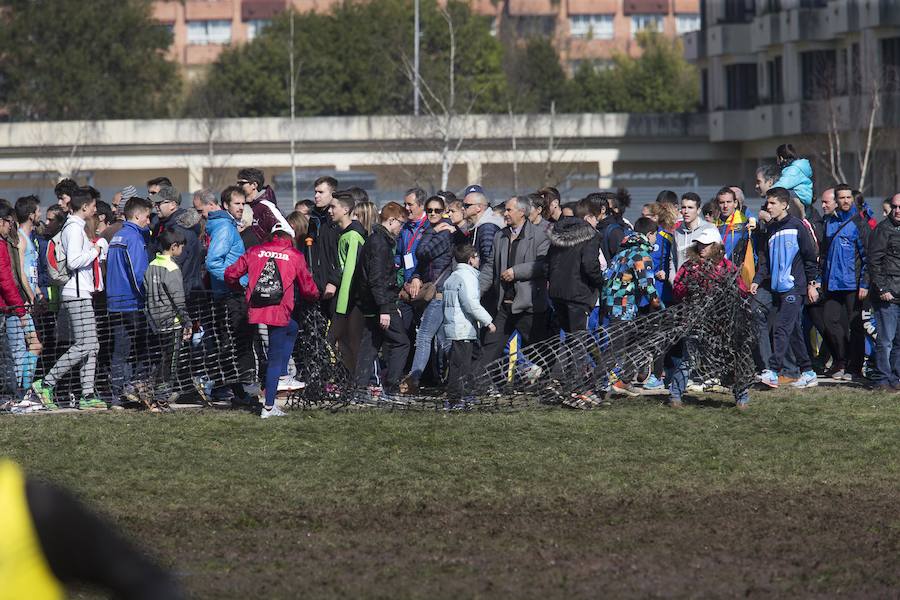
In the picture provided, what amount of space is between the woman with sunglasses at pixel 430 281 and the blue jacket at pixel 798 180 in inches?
145

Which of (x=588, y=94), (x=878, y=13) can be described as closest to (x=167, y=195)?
(x=878, y=13)

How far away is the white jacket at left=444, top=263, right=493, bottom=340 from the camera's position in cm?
1238

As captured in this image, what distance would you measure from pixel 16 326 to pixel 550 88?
218 feet

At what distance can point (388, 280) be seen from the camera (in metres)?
12.7

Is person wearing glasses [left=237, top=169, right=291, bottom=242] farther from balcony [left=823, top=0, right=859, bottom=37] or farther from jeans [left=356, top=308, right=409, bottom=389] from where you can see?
balcony [left=823, top=0, right=859, bottom=37]

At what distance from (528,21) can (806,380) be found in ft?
283

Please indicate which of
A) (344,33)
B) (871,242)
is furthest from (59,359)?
(344,33)

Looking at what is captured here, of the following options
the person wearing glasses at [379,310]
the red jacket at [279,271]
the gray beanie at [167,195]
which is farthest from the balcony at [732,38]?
the red jacket at [279,271]

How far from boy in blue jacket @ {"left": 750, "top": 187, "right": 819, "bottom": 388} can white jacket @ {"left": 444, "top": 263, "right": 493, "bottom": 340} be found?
2873 millimetres

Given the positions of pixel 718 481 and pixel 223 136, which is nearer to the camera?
pixel 718 481

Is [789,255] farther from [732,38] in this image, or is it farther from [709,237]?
[732,38]

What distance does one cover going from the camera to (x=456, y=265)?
12.6 meters

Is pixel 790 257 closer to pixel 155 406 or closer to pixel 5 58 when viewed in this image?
pixel 155 406

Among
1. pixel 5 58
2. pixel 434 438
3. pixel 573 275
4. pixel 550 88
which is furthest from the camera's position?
pixel 550 88
